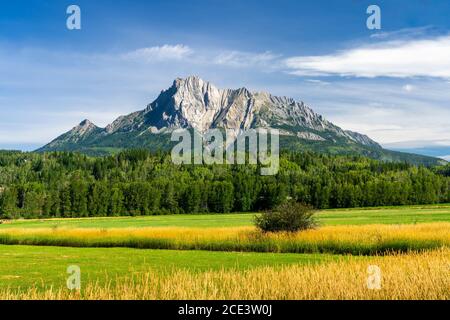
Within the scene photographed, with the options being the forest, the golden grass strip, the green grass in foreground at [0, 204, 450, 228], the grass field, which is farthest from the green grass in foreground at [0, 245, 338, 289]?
the forest

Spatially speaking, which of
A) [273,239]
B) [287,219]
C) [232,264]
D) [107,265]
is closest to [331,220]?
[287,219]

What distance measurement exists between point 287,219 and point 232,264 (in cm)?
1523

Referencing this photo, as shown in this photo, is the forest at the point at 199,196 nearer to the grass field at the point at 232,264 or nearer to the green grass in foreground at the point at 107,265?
the grass field at the point at 232,264

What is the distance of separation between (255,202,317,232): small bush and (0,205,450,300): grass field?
1880mm

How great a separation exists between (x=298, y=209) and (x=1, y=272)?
25.2 meters

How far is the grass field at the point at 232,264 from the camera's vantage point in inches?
634

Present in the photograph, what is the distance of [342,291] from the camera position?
15.5m

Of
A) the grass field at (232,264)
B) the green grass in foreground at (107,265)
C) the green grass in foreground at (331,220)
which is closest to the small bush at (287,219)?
the grass field at (232,264)

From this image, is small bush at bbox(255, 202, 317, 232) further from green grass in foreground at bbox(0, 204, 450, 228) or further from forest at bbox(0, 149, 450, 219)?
forest at bbox(0, 149, 450, 219)

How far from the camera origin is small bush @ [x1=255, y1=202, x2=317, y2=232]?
44.5 m

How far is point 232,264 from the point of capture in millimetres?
30125

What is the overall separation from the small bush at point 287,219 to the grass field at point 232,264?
188 centimetres

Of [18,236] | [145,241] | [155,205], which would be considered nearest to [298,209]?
[145,241]
